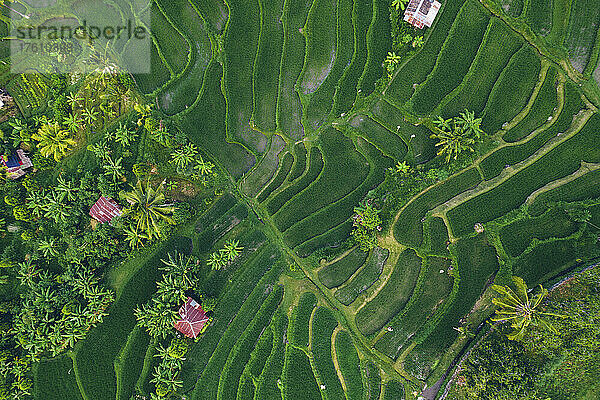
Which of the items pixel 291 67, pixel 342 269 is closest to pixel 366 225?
pixel 342 269

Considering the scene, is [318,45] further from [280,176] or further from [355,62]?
[280,176]

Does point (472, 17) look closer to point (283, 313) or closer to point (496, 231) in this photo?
point (496, 231)

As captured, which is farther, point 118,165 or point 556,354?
point 118,165

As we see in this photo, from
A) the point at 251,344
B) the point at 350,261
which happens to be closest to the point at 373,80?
the point at 350,261

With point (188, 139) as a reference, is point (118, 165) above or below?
below

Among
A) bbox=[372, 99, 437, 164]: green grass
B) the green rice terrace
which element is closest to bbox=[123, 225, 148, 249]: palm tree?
the green rice terrace

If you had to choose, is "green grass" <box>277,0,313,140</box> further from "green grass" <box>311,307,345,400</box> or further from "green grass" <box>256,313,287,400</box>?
"green grass" <box>256,313,287,400</box>
